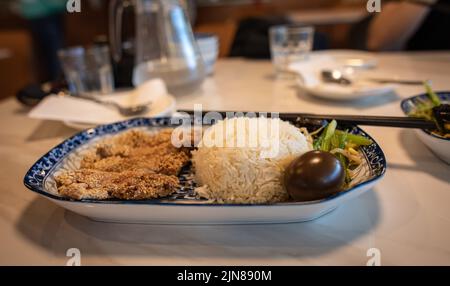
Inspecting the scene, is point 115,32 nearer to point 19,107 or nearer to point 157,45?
point 157,45

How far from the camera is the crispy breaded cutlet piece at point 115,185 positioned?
0.43 m

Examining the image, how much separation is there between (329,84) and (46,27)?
7.44 feet

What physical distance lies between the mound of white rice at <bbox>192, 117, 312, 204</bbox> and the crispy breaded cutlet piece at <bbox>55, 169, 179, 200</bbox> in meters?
0.06

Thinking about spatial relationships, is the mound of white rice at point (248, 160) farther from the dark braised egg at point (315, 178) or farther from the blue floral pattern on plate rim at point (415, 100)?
the blue floral pattern on plate rim at point (415, 100)

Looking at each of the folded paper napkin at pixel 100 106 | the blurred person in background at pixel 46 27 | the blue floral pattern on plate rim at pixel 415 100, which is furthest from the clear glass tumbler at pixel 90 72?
the blurred person in background at pixel 46 27

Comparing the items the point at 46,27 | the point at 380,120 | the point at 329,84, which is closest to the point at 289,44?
the point at 329,84

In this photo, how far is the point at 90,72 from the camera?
1.09 m

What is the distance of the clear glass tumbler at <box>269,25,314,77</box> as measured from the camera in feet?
3.57

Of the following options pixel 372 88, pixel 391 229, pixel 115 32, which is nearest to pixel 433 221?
pixel 391 229

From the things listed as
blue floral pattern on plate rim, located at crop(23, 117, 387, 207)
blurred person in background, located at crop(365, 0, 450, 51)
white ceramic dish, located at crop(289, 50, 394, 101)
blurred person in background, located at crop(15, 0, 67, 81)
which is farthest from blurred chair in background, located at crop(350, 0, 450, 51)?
blurred person in background, located at crop(15, 0, 67, 81)

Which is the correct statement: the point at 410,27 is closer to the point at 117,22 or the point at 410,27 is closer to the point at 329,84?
the point at 329,84

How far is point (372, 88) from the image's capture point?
2.65 ft

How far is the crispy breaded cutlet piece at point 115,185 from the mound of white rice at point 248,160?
6 centimetres

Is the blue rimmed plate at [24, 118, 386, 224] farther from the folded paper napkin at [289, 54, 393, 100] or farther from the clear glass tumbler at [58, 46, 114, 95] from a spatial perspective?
the clear glass tumbler at [58, 46, 114, 95]
